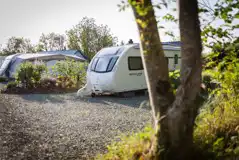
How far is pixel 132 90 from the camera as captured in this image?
11.9m

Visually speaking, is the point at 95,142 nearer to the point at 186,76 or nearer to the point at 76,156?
the point at 76,156

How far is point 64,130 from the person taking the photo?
558 cm

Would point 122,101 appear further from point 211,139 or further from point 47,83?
point 47,83

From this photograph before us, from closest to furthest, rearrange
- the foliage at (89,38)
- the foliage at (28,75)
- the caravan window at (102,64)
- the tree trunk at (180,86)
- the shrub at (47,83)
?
the tree trunk at (180,86) < the caravan window at (102,64) < the foliage at (28,75) < the shrub at (47,83) < the foliage at (89,38)

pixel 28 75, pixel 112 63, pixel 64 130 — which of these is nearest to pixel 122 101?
pixel 112 63

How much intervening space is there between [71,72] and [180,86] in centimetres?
1479

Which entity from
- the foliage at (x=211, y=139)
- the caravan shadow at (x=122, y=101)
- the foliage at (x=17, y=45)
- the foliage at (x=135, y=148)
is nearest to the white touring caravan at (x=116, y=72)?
the caravan shadow at (x=122, y=101)

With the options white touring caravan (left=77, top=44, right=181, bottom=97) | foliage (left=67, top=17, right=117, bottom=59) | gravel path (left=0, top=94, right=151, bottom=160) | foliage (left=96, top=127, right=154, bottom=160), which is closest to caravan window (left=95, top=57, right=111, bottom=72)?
white touring caravan (left=77, top=44, right=181, bottom=97)

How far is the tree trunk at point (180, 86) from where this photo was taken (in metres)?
2.55

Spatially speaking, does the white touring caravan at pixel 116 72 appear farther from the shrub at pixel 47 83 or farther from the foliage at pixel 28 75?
the foliage at pixel 28 75

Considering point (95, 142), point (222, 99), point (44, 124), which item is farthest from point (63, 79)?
point (222, 99)

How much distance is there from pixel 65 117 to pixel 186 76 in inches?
203

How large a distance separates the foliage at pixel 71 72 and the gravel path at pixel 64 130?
840 cm

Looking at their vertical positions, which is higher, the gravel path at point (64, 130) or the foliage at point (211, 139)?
the foliage at point (211, 139)
